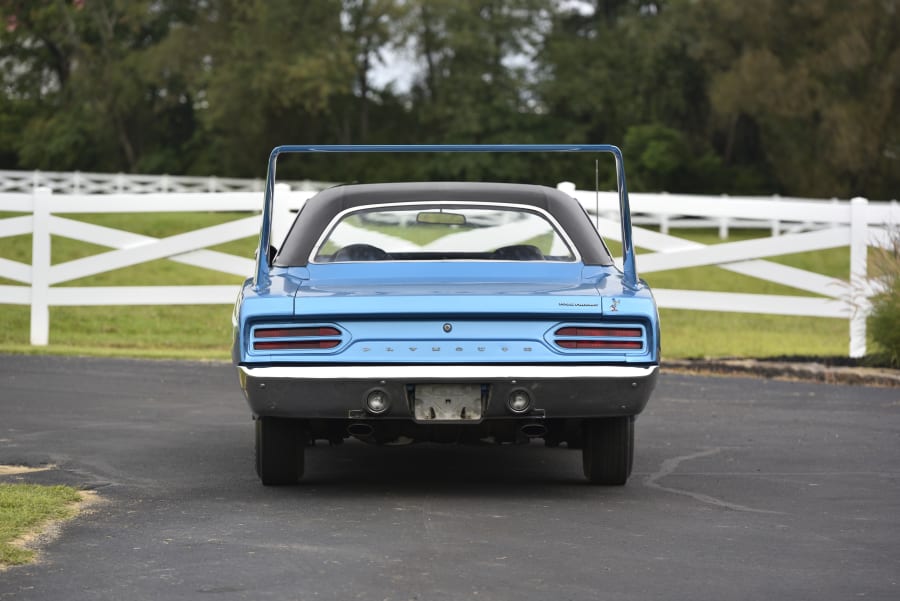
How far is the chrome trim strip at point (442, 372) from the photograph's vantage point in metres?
7.80

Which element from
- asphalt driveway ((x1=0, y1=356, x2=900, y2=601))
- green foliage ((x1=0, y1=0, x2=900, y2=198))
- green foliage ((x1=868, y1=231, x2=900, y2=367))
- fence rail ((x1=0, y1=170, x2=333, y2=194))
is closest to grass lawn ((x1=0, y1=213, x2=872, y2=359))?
green foliage ((x1=868, y1=231, x2=900, y2=367))

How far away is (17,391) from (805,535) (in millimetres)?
7632

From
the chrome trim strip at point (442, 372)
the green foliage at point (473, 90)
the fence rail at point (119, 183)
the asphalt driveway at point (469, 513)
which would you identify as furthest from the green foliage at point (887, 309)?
the green foliage at point (473, 90)

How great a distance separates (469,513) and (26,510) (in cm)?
200

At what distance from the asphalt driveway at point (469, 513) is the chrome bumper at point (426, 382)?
47 cm

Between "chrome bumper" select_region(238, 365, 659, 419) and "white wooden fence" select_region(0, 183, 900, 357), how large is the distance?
Answer: 8.53 m

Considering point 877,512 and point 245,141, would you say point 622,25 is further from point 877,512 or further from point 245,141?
point 877,512

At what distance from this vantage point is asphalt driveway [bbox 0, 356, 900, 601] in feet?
20.4

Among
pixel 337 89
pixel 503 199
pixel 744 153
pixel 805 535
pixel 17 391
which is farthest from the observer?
pixel 744 153

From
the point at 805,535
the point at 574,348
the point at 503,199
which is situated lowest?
the point at 805,535

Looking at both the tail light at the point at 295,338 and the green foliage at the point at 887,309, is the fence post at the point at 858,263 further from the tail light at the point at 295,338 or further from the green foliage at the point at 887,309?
the tail light at the point at 295,338

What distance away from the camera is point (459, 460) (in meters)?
9.86

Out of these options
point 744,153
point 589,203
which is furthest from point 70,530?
point 744,153

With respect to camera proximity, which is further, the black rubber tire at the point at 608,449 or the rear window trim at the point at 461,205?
the rear window trim at the point at 461,205
